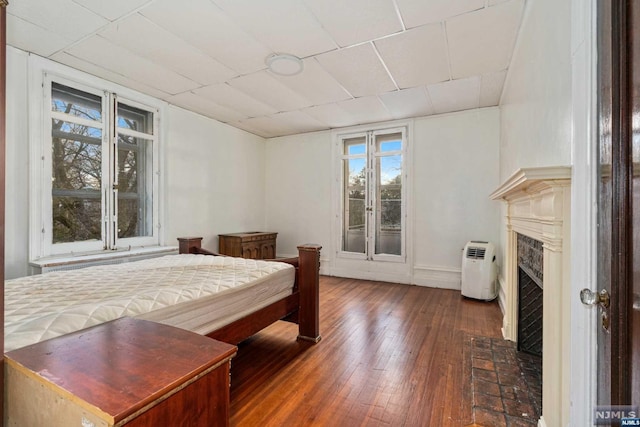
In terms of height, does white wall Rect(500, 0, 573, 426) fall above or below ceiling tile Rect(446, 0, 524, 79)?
below

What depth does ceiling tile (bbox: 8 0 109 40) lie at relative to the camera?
204cm

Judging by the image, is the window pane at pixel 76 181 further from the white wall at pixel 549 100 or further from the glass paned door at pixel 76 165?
the white wall at pixel 549 100

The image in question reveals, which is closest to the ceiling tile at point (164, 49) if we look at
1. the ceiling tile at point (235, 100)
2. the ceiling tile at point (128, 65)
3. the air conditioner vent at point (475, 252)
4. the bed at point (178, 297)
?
the ceiling tile at point (128, 65)

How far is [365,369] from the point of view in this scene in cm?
210

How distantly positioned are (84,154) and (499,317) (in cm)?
499

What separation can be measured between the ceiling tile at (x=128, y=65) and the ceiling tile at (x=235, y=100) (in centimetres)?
21

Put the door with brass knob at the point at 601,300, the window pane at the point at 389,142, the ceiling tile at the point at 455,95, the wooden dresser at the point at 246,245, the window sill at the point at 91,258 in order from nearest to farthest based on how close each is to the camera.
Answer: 1. the door with brass knob at the point at 601,300
2. the window sill at the point at 91,258
3. the ceiling tile at the point at 455,95
4. the wooden dresser at the point at 246,245
5. the window pane at the point at 389,142

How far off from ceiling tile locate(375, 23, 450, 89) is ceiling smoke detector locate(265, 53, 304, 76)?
82 centimetres

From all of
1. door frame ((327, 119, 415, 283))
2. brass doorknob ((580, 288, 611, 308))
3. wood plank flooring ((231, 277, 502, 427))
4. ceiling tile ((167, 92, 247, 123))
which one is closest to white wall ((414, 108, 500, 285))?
door frame ((327, 119, 415, 283))

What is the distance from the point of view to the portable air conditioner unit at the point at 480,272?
3654 millimetres

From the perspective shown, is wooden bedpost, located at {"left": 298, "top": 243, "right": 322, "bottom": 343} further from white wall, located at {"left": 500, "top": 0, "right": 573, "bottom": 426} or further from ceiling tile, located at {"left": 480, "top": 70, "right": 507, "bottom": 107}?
ceiling tile, located at {"left": 480, "top": 70, "right": 507, "bottom": 107}

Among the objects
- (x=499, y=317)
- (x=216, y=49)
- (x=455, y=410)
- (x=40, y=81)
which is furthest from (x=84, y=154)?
(x=499, y=317)

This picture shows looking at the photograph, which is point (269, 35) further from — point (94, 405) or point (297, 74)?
point (94, 405)

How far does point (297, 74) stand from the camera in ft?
10.2
